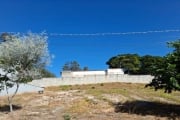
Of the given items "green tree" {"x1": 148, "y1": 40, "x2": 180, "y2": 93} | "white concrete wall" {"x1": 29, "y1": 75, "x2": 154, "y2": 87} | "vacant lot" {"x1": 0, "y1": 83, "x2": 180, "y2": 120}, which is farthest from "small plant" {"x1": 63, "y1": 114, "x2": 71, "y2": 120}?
"white concrete wall" {"x1": 29, "y1": 75, "x2": 154, "y2": 87}

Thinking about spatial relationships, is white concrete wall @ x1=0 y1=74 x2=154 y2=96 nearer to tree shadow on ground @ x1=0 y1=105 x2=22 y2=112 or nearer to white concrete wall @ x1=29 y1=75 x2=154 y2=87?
white concrete wall @ x1=29 y1=75 x2=154 y2=87

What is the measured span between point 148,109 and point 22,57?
27.8ft

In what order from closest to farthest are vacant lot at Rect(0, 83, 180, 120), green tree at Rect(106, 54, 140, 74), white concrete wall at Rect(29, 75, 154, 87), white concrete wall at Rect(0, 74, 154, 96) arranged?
vacant lot at Rect(0, 83, 180, 120) → white concrete wall at Rect(0, 74, 154, 96) → white concrete wall at Rect(29, 75, 154, 87) → green tree at Rect(106, 54, 140, 74)

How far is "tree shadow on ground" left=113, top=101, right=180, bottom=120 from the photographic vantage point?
76.4 feet

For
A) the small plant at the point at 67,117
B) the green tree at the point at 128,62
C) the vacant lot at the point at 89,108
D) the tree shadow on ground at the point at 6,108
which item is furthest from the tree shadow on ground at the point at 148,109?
the green tree at the point at 128,62

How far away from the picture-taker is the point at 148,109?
25000mm

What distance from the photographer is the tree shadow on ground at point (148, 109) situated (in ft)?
76.4

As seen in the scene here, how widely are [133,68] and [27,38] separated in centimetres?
8144

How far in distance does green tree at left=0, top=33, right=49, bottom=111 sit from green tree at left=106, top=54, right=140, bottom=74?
7659 centimetres

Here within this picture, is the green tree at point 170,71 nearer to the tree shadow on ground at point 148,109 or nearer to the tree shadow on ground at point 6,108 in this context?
the tree shadow on ground at point 148,109

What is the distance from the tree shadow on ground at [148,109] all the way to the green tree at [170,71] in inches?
56.9

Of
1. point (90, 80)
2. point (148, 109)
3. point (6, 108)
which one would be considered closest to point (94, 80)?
point (90, 80)

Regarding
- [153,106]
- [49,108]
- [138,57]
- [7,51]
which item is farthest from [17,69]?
[138,57]

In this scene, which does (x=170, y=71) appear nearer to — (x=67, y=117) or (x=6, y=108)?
(x=67, y=117)
